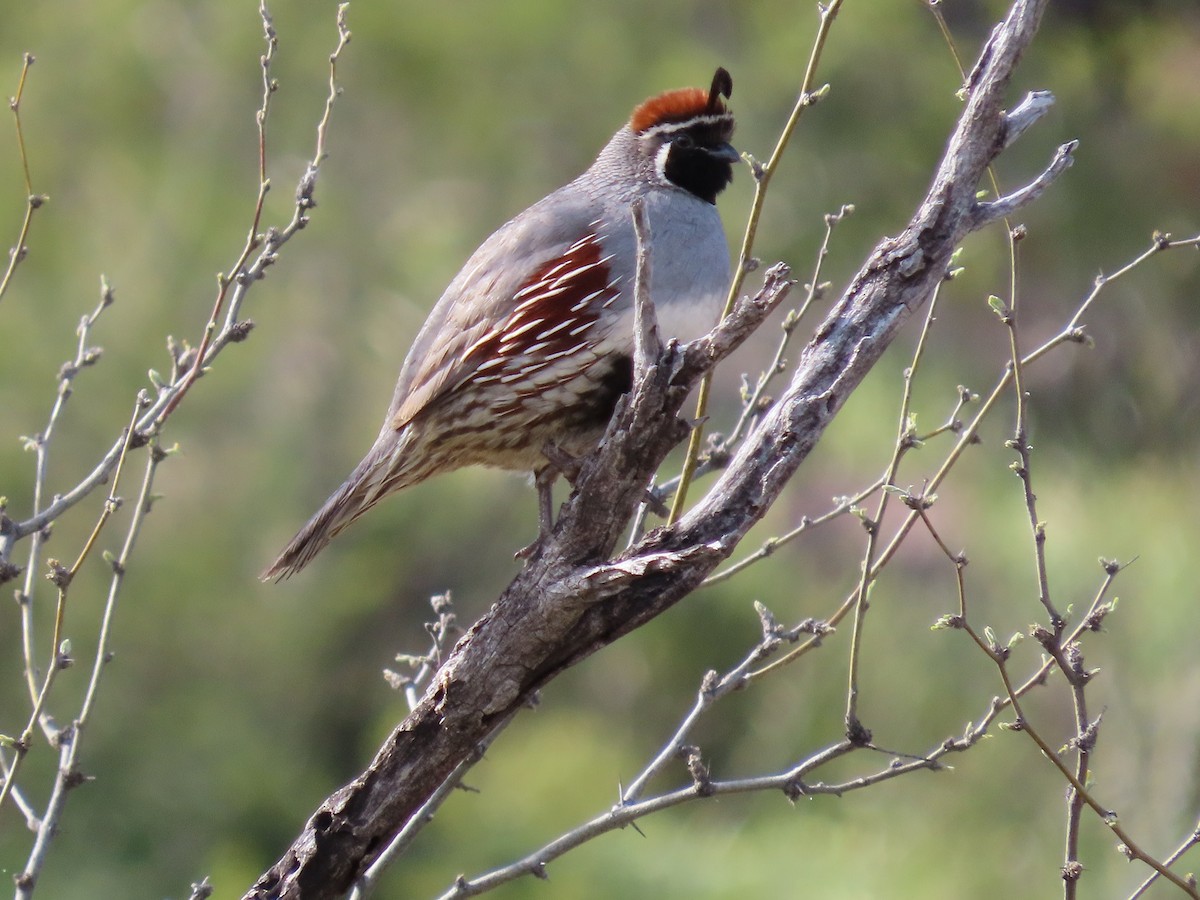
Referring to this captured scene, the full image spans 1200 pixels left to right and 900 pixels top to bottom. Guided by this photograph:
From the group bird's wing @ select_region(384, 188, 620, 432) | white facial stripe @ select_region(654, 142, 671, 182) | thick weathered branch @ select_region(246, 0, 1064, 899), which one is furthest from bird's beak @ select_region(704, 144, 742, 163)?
thick weathered branch @ select_region(246, 0, 1064, 899)

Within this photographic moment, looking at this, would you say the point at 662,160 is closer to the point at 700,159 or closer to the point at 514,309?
the point at 700,159

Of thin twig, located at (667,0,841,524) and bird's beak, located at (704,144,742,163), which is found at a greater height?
bird's beak, located at (704,144,742,163)

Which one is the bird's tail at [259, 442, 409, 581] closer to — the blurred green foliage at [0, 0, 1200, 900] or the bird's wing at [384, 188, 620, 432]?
the bird's wing at [384, 188, 620, 432]

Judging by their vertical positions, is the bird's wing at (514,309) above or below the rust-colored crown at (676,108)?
below

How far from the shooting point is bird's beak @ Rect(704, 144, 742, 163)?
131 inches

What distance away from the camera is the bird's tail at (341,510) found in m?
3.00

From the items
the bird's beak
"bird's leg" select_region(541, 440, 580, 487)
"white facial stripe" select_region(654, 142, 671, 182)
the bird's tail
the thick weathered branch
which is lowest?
the thick weathered branch

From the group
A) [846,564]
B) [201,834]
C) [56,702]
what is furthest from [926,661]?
[56,702]

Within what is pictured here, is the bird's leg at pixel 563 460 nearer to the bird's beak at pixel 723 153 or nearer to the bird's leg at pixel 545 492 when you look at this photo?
the bird's leg at pixel 545 492

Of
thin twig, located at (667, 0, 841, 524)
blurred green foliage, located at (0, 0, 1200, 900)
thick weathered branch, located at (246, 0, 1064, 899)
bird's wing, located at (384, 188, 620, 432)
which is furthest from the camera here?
blurred green foliage, located at (0, 0, 1200, 900)

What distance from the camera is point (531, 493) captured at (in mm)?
7996

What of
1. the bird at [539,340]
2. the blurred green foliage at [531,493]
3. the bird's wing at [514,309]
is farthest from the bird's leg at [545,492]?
the blurred green foliage at [531,493]

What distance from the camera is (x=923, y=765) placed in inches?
85.6

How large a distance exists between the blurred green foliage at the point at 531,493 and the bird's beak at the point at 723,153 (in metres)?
3.18
